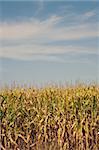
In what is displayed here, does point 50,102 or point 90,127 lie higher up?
point 50,102

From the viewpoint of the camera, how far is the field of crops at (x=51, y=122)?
8.16 m

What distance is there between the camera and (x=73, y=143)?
8.31 meters

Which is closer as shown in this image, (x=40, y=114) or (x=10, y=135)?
(x=10, y=135)

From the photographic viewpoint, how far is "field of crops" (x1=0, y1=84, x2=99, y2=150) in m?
8.16

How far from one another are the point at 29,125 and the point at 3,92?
1.74m

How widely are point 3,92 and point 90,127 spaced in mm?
2541

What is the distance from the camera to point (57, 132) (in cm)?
848

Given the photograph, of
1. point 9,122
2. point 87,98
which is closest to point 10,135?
point 9,122

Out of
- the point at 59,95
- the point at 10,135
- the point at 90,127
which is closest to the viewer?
the point at 10,135

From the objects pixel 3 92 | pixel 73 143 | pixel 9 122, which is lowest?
pixel 73 143

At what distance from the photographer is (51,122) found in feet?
28.0

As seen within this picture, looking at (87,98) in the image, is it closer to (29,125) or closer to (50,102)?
(50,102)

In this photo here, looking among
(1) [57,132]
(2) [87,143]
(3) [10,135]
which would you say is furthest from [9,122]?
(2) [87,143]

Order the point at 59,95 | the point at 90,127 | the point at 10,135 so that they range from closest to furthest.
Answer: the point at 10,135, the point at 90,127, the point at 59,95
